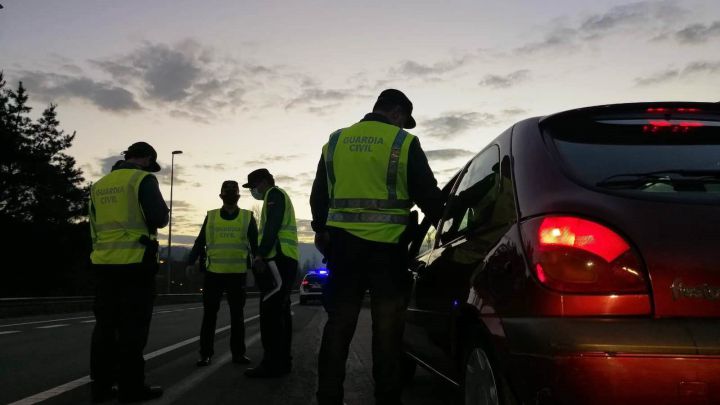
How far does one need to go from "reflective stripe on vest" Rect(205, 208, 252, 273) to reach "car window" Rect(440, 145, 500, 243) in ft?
10.9

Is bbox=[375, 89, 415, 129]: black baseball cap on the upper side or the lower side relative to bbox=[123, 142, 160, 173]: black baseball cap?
upper

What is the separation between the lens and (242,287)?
702cm

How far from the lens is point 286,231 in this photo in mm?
6148

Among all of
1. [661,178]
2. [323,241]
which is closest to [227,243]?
[323,241]

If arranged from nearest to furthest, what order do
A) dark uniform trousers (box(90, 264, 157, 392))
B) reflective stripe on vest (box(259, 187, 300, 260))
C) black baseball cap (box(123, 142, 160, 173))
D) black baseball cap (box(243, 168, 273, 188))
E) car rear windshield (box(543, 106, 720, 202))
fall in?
car rear windshield (box(543, 106, 720, 202)), dark uniform trousers (box(90, 264, 157, 392)), black baseball cap (box(123, 142, 160, 173)), reflective stripe on vest (box(259, 187, 300, 260)), black baseball cap (box(243, 168, 273, 188))

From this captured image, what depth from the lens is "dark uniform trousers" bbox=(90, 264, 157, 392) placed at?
4.66 metres

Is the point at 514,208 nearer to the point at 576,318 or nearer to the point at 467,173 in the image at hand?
the point at 576,318

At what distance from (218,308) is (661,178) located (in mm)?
5282

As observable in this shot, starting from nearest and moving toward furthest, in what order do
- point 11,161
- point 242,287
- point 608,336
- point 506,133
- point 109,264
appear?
point 608,336 < point 506,133 < point 109,264 < point 242,287 < point 11,161

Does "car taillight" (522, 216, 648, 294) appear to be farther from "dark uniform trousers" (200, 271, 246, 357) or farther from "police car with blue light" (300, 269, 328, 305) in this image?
"police car with blue light" (300, 269, 328, 305)

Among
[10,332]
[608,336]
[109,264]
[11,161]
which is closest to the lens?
[608,336]

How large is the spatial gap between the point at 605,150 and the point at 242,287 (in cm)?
504

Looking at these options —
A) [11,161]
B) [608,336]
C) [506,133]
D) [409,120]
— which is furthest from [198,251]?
[11,161]

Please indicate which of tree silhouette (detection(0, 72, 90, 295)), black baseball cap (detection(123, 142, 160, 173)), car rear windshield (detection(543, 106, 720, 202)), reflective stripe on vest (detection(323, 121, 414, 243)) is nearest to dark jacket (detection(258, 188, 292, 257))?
black baseball cap (detection(123, 142, 160, 173))
